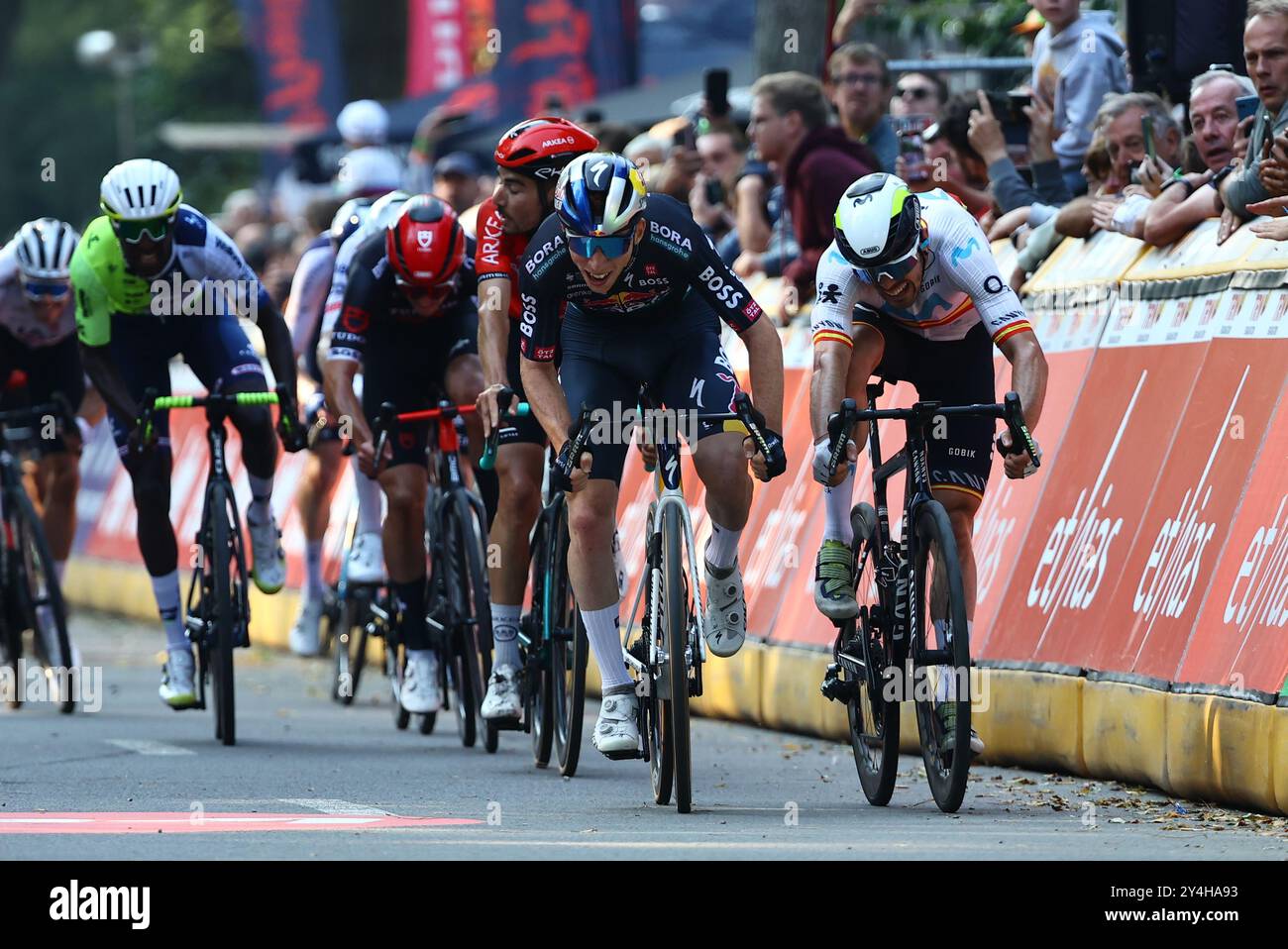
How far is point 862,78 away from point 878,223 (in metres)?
5.09

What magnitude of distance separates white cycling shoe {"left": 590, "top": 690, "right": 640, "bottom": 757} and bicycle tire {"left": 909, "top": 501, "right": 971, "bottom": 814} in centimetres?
92

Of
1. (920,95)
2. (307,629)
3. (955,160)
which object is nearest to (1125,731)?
(955,160)

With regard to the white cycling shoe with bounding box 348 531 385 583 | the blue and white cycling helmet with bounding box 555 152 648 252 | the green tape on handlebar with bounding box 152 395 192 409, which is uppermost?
the blue and white cycling helmet with bounding box 555 152 648 252

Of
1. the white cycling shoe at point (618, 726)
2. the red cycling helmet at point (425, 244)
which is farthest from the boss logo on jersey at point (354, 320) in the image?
the white cycling shoe at point (618, 726)

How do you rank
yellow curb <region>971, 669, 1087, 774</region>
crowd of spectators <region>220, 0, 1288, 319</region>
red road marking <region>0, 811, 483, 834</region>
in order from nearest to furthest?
1. red road marking <region>0, 811, 483, 834</region>
2. yellow curb <region>971, 669, 1087, 774</region>
3. crowd of spectators <region>220, 0, 1288, 319</region>

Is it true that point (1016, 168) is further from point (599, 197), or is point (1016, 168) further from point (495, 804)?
point (495, 804)

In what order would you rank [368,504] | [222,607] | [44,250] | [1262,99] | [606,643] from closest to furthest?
[606,643]
[1262,99]
[222,607]
[368,504]
[44,250]

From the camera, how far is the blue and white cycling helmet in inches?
324

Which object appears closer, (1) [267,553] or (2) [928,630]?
(2) [928,630]

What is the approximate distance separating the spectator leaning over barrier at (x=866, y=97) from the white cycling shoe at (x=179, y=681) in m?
4.21

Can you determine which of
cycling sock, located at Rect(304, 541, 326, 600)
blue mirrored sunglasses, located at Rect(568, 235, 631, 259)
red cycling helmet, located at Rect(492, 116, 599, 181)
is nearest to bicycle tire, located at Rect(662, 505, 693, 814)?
blue mirrored sunglasses, located at Rect(568, 235, 631, 259)

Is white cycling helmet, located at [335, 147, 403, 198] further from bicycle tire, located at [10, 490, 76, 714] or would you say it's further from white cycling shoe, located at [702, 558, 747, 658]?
white cycling shoe, located at [702, 558, 747, 658]

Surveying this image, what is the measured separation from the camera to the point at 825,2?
17156 millimetres

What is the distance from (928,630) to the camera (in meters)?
8.58
